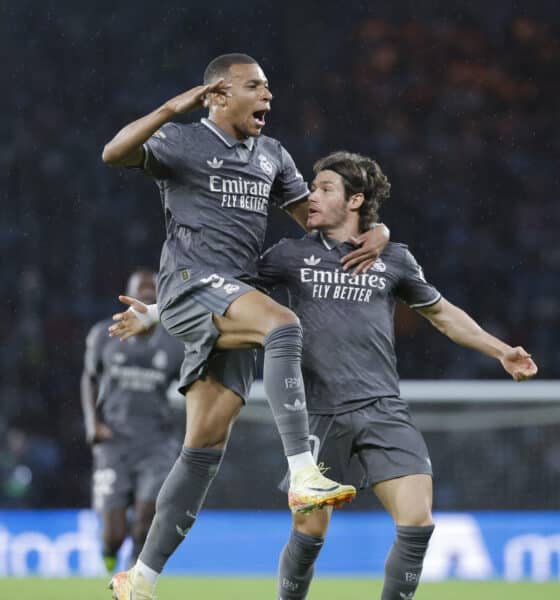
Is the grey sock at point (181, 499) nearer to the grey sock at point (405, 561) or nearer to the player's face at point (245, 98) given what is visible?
the grey sock at point (405, 561)

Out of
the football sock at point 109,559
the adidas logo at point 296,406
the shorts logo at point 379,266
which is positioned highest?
the shorts logo at point 379,266

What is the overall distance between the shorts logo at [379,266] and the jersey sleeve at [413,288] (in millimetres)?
115

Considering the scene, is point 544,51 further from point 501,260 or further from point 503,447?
point 503,447

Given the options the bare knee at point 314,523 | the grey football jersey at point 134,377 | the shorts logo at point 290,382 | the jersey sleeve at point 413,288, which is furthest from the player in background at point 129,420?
the shorts logo at point 290,382

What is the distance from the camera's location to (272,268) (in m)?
5.04

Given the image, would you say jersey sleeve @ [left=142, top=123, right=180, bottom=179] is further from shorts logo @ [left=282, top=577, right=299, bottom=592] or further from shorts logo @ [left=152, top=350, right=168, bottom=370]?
shorts logo @ [left=152, top=350, right=168, bottom=370]

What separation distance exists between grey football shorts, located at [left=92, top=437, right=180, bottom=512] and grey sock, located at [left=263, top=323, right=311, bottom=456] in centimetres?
331

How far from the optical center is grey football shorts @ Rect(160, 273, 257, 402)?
4.54 metres

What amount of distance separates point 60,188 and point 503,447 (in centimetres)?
649

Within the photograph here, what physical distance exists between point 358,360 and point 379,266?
42 cm

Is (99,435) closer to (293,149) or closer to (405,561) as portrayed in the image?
(405,561)

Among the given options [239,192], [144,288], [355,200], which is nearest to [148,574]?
[239,192]

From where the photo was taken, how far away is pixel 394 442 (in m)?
4.84

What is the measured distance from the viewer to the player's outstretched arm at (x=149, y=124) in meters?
4.29
